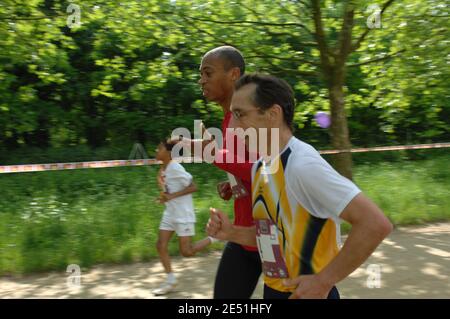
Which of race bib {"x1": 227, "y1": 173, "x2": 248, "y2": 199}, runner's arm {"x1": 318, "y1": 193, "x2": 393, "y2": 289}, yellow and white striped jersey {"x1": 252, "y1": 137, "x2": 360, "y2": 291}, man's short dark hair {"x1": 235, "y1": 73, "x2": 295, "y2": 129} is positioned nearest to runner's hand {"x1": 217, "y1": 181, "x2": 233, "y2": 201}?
race bib {"x1": 227, "y1": 173, "x2": 248, "y2": 199}

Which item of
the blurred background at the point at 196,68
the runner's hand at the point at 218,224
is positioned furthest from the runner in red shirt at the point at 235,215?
the blurred background at the point at 196,68

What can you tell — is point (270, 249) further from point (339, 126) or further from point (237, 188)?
point (339, 126)

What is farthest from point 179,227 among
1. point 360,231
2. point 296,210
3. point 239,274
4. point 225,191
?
point 360,231

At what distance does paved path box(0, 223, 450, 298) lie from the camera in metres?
5.32

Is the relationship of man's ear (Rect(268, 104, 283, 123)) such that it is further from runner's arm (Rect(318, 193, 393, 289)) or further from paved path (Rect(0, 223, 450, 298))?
paved path (Rect(0, 223, 450, 298))

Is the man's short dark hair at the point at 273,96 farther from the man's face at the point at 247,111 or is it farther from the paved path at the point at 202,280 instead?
the paved path at the point at 202,280

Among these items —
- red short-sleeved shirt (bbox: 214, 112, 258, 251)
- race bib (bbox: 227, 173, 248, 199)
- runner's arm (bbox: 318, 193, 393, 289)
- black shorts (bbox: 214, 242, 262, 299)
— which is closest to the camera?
runner's arm (bbox: 318, 193, 393, 289)

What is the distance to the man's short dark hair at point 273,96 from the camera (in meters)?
2.24

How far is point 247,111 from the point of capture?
227 cm

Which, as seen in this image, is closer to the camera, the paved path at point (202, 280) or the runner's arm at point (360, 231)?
the runner's arm at point (360, 231)

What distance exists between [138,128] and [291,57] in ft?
21.8

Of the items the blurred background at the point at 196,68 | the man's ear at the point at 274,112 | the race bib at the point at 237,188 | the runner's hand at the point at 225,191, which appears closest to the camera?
the man's ear at the point at 274,112

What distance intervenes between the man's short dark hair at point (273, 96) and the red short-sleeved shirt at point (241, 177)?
0.52m

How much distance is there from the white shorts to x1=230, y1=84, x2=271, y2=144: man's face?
335 cm
